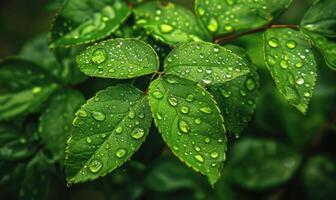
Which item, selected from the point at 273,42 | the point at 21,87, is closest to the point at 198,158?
the point at 273,42

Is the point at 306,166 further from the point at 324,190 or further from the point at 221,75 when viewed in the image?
the point at 221,75

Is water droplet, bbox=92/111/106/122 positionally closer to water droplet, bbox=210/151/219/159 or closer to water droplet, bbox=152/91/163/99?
water droplet, bbox=152/91/163/99

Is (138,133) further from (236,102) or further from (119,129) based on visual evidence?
(236,102)

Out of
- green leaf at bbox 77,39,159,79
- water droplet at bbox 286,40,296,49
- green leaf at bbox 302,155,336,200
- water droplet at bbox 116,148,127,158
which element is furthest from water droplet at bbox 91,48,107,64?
green leaf at bbox 302,155,336,200

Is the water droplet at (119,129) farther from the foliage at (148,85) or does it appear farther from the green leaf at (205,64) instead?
the green leaf at (205,64)

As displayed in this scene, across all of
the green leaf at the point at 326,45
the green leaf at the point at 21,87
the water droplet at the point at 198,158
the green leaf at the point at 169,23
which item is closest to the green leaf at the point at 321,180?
the green leaf at the point at 326,45

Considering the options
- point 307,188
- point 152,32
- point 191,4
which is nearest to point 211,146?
point 152,32
